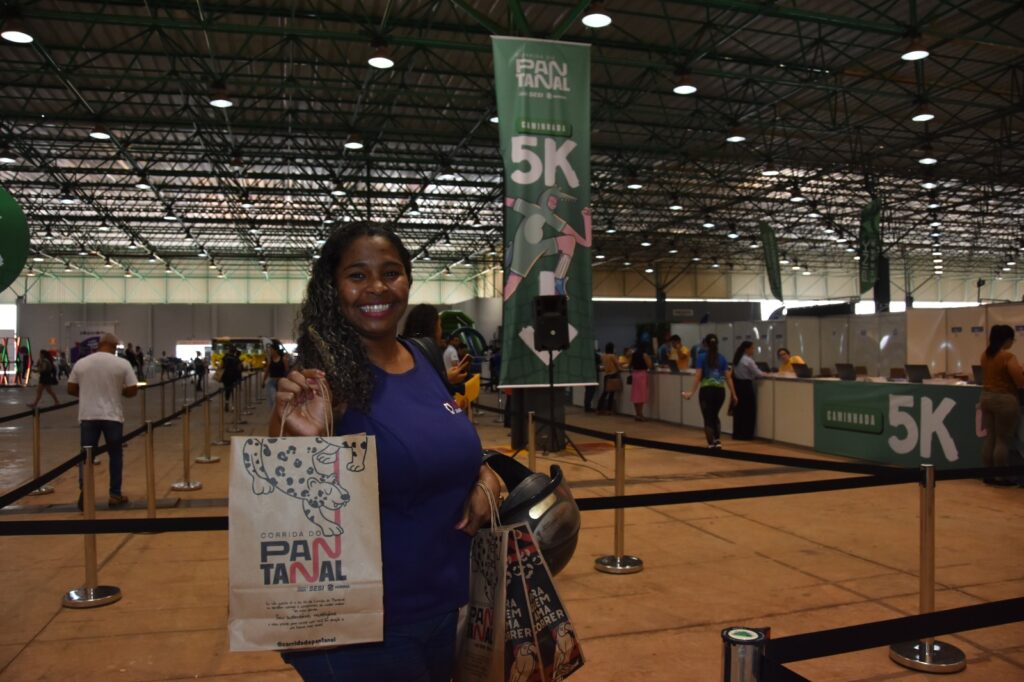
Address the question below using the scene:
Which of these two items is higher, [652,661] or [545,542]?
[545,542]

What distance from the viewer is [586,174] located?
1043cm

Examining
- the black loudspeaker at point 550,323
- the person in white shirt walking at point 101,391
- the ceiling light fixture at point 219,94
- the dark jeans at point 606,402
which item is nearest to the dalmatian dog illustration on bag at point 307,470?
the person in white shirt walking at point 101,391

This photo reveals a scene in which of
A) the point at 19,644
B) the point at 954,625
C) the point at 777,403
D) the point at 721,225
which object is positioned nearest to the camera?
the point at 954,625

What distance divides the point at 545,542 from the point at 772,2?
1457 cm

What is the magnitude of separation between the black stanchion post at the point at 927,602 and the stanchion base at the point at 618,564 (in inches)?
78.0

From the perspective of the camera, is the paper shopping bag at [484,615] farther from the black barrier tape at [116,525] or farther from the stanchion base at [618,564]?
the stanchion base at [618,564]

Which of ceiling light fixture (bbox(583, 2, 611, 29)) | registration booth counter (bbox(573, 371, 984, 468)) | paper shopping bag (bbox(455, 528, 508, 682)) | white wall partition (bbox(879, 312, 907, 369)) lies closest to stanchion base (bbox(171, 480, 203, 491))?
registration booth counter (bbox(573, 371, 984, 468))

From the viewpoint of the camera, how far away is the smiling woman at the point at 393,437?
5.39 ft

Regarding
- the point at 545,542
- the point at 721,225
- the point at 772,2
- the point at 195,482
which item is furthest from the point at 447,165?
the point at 545,542

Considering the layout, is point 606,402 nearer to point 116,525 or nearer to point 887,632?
point 116,525

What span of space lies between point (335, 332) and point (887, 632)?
1.44 m

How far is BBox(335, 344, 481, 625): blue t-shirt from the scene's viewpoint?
66.0 inches

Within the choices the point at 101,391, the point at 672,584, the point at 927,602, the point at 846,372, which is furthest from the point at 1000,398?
the point at 101,391

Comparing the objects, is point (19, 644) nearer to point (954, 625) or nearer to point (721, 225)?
point (954, 625)
